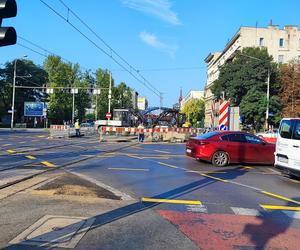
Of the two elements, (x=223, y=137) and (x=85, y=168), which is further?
(x=223, y=137)

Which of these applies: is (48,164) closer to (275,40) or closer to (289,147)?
(289,147)

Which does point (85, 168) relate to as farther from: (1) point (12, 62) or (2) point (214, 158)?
(1) point (12, 62)

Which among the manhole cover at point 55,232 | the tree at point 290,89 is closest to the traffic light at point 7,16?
the manhole cover at point 55,232

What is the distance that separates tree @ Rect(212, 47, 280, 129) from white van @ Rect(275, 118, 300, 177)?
134 feet

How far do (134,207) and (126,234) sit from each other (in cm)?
182

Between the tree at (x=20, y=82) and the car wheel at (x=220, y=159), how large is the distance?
73662mm

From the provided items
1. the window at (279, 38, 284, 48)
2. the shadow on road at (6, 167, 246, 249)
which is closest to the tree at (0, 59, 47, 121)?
the window at (279, 38, 284, 48)

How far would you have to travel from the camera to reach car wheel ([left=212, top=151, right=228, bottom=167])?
16.1 meters

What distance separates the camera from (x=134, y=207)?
25.4 ft

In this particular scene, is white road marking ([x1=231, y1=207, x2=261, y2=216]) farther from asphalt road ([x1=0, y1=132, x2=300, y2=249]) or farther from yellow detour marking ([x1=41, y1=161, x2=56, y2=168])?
yellow detour marking ([x1=41, y1=161, x2=56, y2=168])

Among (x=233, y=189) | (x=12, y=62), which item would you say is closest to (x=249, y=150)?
(x=233, y=189)

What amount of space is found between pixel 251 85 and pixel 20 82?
49783mm

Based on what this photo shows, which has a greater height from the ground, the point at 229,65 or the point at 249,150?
the point at 229,65

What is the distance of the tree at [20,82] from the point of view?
84.7 m
